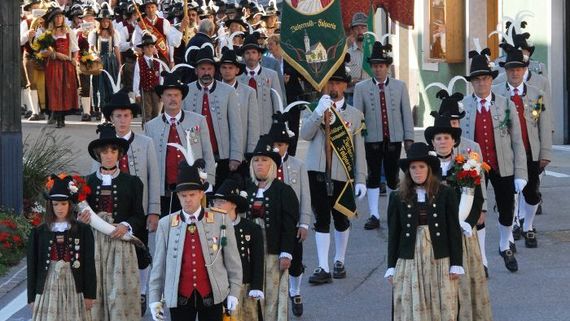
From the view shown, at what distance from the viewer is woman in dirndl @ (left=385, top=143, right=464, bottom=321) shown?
35.4 feet

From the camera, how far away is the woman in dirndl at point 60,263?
1068 centimetres

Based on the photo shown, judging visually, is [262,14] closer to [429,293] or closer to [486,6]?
Answer: [486,6]

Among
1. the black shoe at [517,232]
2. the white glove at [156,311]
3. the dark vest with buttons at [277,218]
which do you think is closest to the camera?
the white glove at [156,311]

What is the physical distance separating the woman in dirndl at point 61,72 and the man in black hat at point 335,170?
1329cm

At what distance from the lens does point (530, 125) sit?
49.8 ft

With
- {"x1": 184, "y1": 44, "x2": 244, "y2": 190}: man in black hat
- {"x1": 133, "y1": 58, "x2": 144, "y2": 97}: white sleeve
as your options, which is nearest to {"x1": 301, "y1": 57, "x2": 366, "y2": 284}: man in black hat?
{"x1": 184, "y1": 44, "x2": 244, "y2": 190}: man in black hat

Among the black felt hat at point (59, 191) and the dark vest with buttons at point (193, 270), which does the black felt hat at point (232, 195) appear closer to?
the dark vest with buttons at point (193, 270)

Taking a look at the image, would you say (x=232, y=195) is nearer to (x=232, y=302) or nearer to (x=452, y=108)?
(x=232, y=302)

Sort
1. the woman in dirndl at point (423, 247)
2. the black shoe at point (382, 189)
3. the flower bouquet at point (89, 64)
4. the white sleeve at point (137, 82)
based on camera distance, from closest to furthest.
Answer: the woman in dirndl at point (423, 247) → the black shoe at point (382, 189) → the white sleeve at point (137, 82) → the flower bouquet at point (89, 64)

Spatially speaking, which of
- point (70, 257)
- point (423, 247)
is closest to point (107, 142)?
point (70, 257)

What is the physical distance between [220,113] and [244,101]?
56cm

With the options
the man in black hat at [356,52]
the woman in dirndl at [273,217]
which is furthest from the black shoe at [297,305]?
the man in black hat at [356,52]

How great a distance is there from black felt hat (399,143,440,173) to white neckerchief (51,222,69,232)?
245cm

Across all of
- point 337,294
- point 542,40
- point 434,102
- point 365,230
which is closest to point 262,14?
point 434,102
